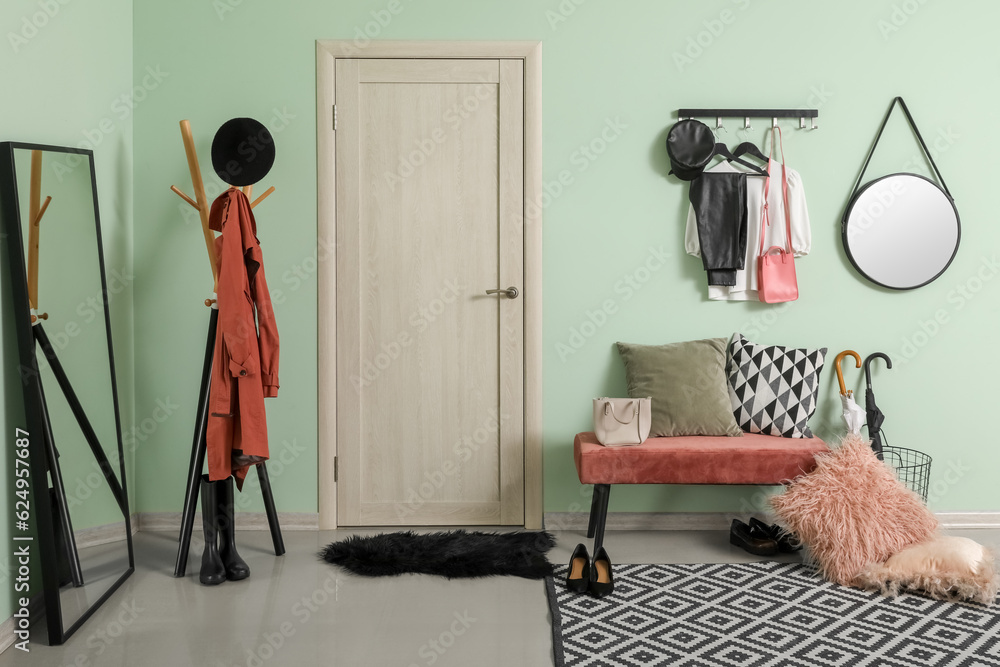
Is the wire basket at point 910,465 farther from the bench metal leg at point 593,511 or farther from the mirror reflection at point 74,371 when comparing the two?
the mirror reflection at point 74,371

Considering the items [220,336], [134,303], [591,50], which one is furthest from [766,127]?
[134,303]

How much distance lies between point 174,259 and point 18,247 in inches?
38.7

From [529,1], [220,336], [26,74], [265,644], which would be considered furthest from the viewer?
[529,1]

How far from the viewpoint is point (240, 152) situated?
2852mm

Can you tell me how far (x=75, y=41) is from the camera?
109 inches

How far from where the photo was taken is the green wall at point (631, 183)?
325 cm

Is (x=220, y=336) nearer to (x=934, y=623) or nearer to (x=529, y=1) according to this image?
(x=529, y=1)

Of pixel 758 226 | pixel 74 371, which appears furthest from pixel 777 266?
pixel 74 371

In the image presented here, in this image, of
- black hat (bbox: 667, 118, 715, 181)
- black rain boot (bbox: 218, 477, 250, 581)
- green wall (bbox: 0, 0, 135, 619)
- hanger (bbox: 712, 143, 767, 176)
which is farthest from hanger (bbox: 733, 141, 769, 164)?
green wall (bbox: 0, 0, 135, 619)

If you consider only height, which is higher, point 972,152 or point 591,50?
point 591,50

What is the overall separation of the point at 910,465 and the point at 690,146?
1669 millimetres

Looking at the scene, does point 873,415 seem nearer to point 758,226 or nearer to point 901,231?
point 901,231

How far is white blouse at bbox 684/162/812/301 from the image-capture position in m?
3.24

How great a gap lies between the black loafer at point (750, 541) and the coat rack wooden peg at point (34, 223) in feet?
8.55
